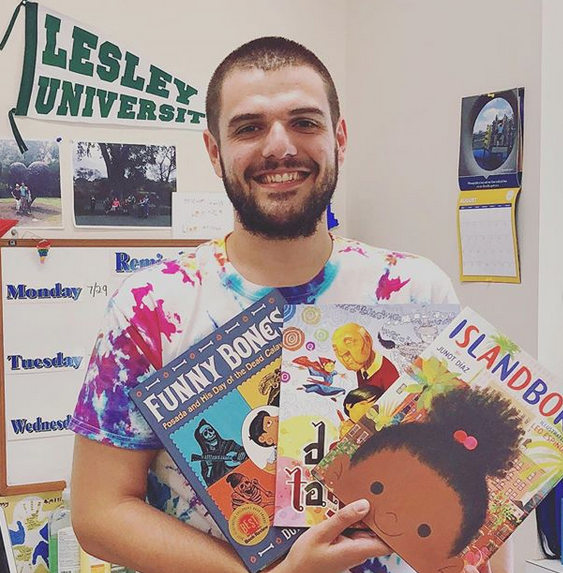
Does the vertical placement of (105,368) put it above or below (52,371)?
above

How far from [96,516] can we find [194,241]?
39.7 inches

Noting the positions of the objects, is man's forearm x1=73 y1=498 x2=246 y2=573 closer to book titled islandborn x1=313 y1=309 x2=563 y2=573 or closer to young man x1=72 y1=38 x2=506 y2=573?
young man x1=72 y1=38 x2=506 y2=573

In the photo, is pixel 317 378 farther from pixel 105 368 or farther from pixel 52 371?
pixel 52 371

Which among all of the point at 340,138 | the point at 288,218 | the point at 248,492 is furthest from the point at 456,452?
the point at 340,138

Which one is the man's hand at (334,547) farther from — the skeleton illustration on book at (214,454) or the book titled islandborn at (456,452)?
the skeleton illustration on book at (214,454)

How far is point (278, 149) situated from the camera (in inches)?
37.5

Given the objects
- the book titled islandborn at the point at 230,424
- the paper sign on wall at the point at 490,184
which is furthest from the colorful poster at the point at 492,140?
the book titled islandborn at the point at 230,424

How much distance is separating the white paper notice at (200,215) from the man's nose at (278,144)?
92 cm

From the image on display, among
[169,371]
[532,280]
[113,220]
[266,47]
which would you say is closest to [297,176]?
[266,47]

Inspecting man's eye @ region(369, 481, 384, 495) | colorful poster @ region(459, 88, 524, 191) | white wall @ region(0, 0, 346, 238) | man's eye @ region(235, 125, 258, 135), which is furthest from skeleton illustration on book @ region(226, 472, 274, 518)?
white wall @ region(0, 0, 346, 238)

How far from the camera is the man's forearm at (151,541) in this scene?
92cm

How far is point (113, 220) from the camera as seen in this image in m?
1.79

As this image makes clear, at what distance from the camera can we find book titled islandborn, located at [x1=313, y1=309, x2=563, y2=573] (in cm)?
85

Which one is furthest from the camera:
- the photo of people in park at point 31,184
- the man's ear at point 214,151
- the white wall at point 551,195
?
the photo of people in park at point 31,184
